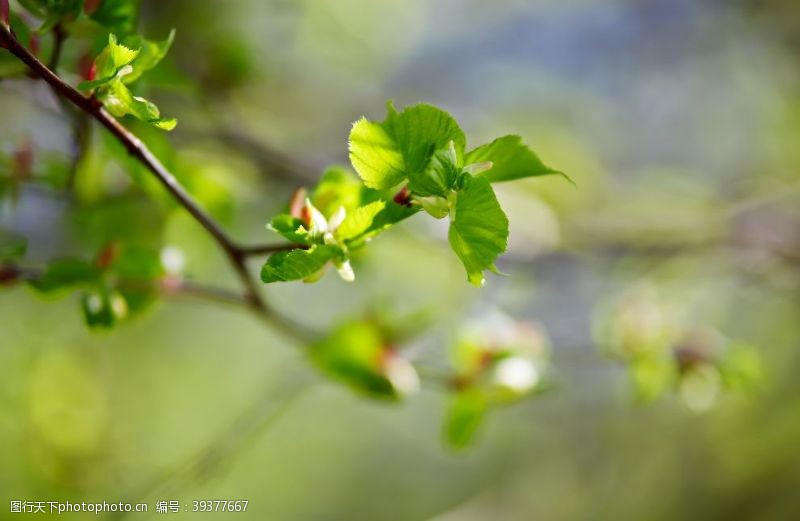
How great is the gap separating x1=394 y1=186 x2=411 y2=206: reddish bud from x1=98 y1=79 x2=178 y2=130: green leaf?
5.8 inches

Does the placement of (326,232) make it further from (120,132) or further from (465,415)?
(465,415)

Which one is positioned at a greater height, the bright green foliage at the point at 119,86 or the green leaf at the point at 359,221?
the bright green foliage at the point at 119,86

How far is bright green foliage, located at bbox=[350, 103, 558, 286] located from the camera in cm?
44

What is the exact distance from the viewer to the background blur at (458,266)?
1.36 metres

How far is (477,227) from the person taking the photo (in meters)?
0.44

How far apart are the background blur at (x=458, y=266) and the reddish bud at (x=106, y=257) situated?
0.33ft

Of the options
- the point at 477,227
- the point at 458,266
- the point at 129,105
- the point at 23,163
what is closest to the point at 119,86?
the point at 129,105

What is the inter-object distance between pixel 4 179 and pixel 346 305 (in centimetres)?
219

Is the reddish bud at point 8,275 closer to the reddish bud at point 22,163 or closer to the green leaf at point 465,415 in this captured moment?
the reddish bud at point 22,163

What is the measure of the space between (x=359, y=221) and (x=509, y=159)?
11cm

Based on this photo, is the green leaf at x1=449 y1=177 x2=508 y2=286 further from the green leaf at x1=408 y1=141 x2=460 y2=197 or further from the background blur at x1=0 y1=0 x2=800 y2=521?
the background blur at x1=0 y1=0 x2=800 y2=521

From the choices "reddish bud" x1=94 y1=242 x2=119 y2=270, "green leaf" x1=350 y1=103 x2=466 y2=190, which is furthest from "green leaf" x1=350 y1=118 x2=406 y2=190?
"reddish bud" x1=94 y1=242 x2=119 y2=270

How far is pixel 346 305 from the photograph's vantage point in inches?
114

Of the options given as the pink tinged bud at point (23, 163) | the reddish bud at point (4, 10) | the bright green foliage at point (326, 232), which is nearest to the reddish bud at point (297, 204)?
the bright green foliage at point (326, 232)
